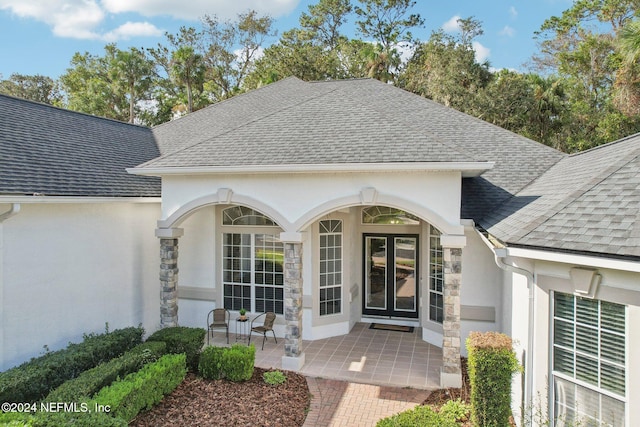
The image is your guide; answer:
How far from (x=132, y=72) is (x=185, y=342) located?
27.7 meters

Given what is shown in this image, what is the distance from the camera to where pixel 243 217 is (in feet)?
38.1

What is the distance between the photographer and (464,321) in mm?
9898

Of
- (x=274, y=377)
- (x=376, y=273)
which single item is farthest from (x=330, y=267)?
(x=274, y=377)

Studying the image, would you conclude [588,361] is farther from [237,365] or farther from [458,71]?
[458,71]

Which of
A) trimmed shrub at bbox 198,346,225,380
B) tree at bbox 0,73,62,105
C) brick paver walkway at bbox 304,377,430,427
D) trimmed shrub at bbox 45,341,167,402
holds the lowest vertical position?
Result: brick paver walkway at bbox 304,377,430,427

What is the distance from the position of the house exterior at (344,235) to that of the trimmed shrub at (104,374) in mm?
2156

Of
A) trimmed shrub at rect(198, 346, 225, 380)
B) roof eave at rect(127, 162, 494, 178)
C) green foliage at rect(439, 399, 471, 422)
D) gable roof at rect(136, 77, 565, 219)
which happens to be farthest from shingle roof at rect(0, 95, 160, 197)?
green foliage at rect(439, 399, 471, 422)

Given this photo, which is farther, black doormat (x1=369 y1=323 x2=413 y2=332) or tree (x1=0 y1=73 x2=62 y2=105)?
tree (x1=0 y1=73 x2=62 y2=105)

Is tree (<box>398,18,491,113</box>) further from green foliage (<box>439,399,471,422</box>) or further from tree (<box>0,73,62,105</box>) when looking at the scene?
tree (<box>0,73,62,105</box>)

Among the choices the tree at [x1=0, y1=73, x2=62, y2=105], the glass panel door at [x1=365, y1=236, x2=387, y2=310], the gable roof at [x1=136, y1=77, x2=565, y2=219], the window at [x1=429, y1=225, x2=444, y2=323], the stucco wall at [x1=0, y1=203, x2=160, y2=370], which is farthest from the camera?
the tree at [x1=0, y1=73, x2=62, y2=105]

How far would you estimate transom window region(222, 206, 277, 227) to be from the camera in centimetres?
1148

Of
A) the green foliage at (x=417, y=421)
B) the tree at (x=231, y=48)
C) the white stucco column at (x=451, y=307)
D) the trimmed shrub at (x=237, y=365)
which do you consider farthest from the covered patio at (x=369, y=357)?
the tree at (x=231, y=48)

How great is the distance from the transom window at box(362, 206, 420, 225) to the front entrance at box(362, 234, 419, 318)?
1.49 ft

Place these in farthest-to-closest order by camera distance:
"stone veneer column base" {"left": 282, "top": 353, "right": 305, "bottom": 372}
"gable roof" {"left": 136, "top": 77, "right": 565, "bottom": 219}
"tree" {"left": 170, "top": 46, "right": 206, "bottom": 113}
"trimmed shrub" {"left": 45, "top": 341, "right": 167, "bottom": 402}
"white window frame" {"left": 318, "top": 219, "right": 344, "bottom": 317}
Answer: "tree" {"left": 170, "top": 46, "right": 206, "bottom": 113} → "white window frame" {"left": 318, "top": 219, "right": 344, "bottom": 317} → "stone veneer column base" {"left": 282, "top": 353, "right": 305, "bottom": 372} → "gable roof" {"left": 136, "top": 77, "right": 565, "bottom": 219} → "trimmed shrub" {"left": 45, "top": 341, "right": 167, "bottom": 402}
